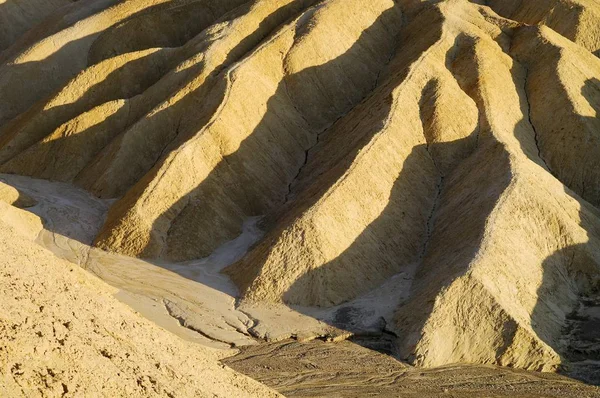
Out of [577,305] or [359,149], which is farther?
[359,149]

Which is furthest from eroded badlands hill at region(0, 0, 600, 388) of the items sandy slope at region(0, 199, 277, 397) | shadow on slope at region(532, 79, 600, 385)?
sandy slope at region(0, 199, 277, 397)

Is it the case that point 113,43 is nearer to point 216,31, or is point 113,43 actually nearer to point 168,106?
point 216,31

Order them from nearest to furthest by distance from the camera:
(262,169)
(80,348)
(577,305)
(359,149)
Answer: (80,348), (577,305), (359,149), (262,169)

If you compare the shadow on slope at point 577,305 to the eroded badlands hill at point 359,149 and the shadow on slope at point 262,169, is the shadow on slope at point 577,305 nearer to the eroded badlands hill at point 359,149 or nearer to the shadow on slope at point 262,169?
the eroded badlands hill at point 359,149

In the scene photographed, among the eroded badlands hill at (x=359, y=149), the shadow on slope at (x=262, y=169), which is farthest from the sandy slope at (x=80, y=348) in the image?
the shadow on slope at (x=262, y=169)

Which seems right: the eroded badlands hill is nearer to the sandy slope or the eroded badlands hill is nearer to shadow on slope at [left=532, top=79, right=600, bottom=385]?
shadow on slope at [left=532, top=79, right=600, bottom=385]

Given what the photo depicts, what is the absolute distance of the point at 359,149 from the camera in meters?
35.1

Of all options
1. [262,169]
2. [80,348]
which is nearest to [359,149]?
[262,169]

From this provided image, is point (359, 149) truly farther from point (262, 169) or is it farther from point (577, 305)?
point (577, 305)

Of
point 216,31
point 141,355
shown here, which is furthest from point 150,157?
point 141,355

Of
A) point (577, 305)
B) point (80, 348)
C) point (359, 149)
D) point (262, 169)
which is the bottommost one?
point (577, 305)

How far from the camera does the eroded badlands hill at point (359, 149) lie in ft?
97.3

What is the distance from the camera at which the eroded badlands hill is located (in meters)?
29.7

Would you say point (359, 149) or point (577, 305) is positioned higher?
point (359, 149)
